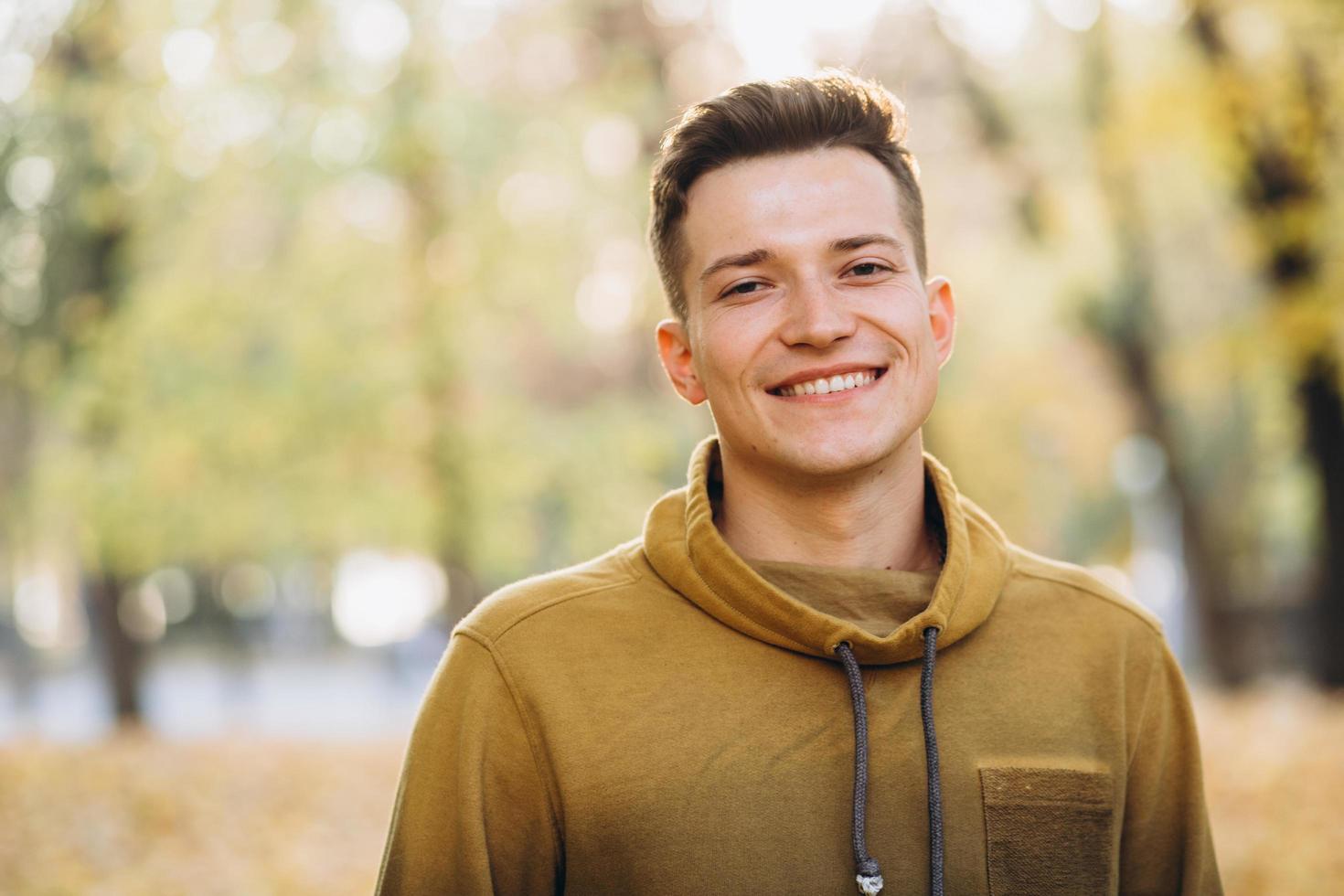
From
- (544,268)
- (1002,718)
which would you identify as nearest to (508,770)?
(1002,718)

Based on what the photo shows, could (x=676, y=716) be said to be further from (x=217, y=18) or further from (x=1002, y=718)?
(x=217, y=18)

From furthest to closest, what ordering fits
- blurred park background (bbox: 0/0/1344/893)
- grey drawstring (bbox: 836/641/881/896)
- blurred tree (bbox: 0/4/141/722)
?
blurred tree (bbox: 0/4/141/722) < blurred park background (bbox: 0/0/1344/893) < grey drawstring (bbox: 836/641/881/896)

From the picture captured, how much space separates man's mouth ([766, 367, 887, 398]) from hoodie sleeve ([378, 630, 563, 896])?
0.74 metres

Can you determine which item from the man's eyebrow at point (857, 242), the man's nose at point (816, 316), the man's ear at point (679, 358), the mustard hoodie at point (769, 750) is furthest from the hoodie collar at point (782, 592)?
the man's eyebrow at point (857, 242)

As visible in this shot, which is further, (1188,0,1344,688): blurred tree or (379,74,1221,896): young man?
(1188,0,1344,688): blurred tree

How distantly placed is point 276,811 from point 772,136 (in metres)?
7.80

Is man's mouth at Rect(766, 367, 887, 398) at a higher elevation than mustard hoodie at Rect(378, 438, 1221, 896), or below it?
higher

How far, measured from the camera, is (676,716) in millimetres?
2244

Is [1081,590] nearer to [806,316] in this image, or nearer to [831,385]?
[831,385]

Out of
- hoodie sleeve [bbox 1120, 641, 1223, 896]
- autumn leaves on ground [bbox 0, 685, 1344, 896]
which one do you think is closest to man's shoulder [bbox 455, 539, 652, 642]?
hoodie sleeve [bbox 1120, 641, 1223, 896]

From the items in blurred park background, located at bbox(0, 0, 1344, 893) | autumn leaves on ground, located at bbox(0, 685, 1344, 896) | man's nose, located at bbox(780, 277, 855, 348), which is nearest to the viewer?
man's nose, located at bbox(780, 277, 855, 348)

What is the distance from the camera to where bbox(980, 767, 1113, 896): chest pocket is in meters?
2.25

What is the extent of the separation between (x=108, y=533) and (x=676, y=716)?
10.5 metres

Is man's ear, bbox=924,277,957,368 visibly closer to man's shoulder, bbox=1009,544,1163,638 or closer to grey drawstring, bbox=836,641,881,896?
man's shoulder, bbox=1009,544,1163,638
